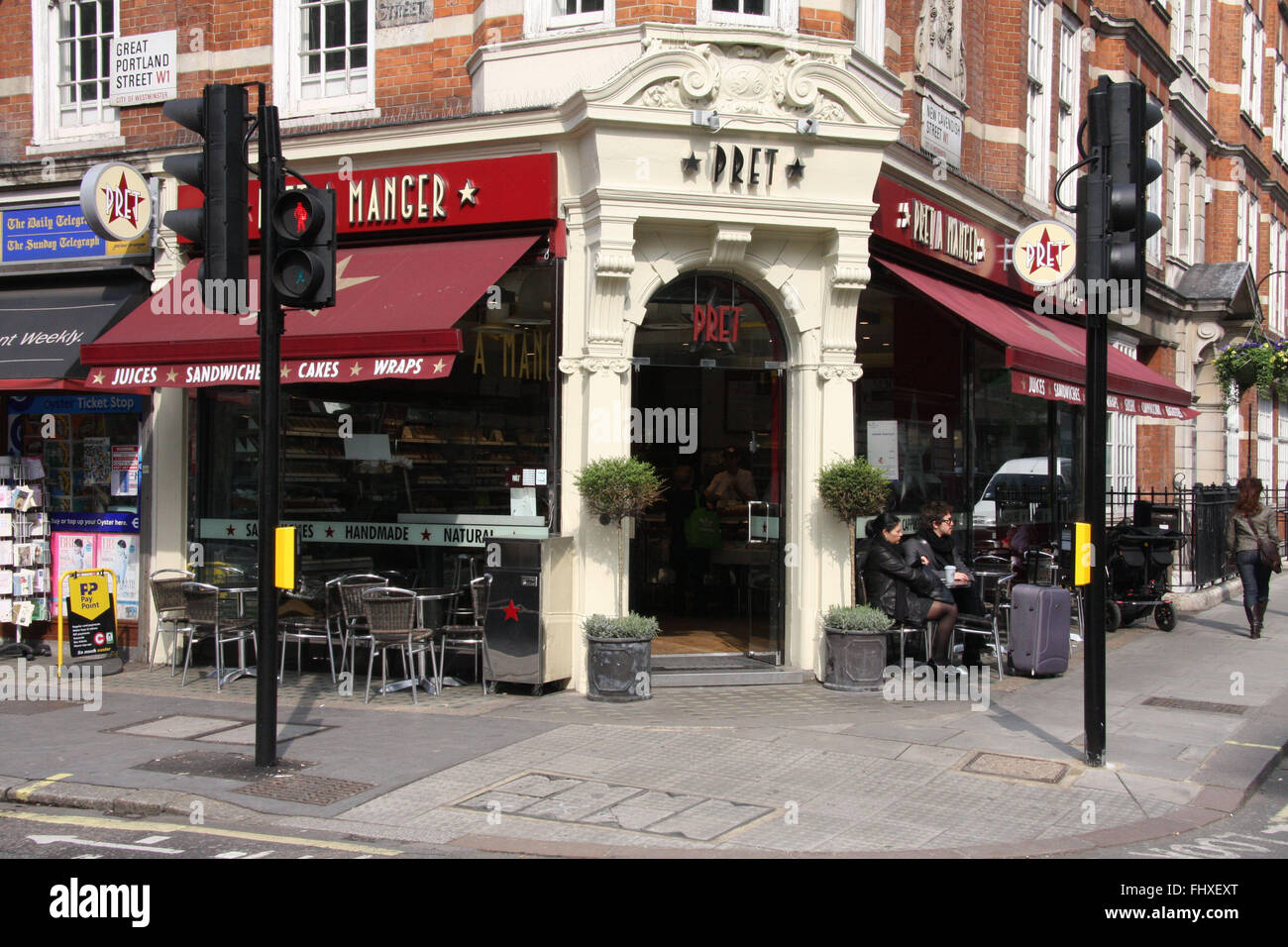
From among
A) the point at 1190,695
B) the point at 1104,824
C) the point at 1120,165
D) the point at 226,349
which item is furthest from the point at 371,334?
the point at 1190,695

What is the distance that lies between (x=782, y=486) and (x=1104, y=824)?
16.0 feet

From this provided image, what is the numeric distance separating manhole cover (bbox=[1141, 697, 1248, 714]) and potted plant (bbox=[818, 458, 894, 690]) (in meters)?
2.29

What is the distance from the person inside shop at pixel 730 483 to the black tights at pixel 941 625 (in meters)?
2.44

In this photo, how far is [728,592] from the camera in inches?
514

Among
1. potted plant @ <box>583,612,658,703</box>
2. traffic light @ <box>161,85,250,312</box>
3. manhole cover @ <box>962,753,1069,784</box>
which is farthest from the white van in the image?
traffic light @ <box>161,85,250,312</box>

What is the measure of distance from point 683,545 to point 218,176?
7223mm

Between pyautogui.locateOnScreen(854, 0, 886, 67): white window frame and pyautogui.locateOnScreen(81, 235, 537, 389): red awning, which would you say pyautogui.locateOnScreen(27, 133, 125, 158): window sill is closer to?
pyautogui.locateOnScreen(81, 235, 537, 389): red awning

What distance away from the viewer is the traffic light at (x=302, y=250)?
7.19 meters

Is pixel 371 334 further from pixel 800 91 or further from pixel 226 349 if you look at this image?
pixel 800 91

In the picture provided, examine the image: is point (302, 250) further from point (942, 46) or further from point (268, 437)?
point (942, 46)

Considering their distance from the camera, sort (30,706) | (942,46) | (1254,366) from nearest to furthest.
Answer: (30,706) → (942,46) → (1254,366)

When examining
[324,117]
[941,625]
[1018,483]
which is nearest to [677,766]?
[941,625]

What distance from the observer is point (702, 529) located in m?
12.7

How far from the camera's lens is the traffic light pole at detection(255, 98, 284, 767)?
7.21 meters
